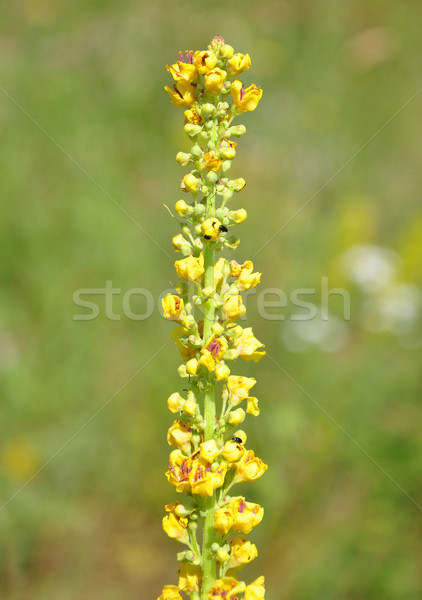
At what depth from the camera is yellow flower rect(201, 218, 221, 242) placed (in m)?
2.04

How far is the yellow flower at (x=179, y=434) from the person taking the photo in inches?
83.8

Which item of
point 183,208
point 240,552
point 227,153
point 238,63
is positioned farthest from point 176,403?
point 238,63

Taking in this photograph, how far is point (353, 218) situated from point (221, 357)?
592 centimetres

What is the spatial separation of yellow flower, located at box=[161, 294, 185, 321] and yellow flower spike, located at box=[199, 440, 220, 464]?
51 centimetres

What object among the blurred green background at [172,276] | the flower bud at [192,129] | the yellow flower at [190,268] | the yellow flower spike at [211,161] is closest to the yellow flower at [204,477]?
the yellow flower at [190,268]

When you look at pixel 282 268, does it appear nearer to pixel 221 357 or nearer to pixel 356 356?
pixel 356 356

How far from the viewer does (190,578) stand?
218 centimetres

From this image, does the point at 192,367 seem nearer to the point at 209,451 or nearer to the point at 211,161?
the point at 209,451

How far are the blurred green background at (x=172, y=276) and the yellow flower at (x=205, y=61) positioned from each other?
11.9ft

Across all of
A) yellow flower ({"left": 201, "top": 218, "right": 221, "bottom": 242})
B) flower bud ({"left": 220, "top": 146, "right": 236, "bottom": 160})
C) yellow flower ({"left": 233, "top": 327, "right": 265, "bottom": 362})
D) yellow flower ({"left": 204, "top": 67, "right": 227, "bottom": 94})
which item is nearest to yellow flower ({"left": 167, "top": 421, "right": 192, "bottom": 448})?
yellow flower ({"left": 233, "top": 327, "right": 265, "bottom": 362})

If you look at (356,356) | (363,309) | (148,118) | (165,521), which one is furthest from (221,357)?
(148,118)

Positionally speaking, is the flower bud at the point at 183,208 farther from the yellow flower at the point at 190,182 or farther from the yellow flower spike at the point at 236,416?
the yellow flower spike at the point at 236,416

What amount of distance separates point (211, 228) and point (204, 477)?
0.93 metres

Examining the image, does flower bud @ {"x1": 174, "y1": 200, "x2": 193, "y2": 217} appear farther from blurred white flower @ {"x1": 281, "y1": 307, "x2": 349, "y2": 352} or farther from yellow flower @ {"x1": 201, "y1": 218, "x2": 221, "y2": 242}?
blurred white flower @ {"x1": 281, "y1": 307, "x2": 349, "y2": 352}
